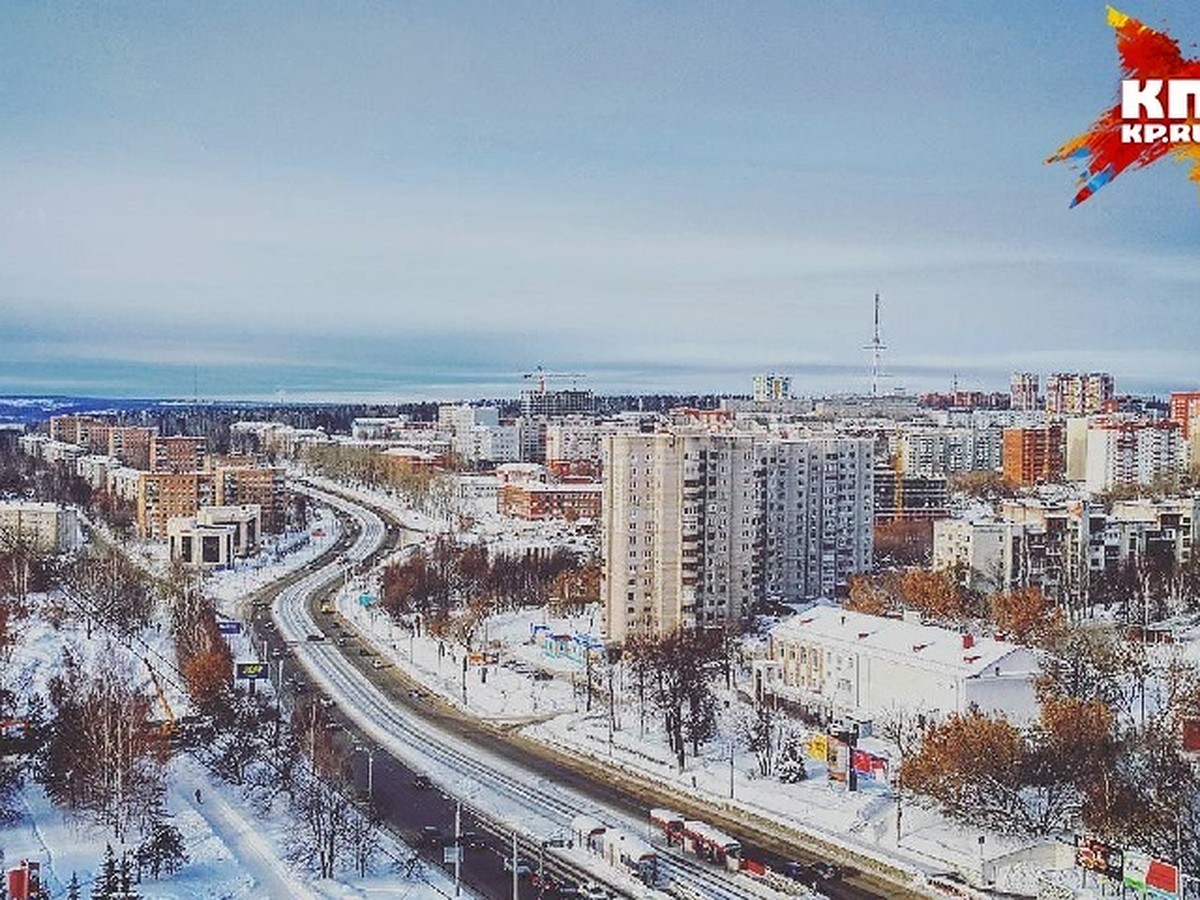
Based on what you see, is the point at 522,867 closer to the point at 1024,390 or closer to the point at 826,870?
the point at 826,870

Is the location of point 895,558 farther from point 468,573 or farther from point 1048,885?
point 1048,885

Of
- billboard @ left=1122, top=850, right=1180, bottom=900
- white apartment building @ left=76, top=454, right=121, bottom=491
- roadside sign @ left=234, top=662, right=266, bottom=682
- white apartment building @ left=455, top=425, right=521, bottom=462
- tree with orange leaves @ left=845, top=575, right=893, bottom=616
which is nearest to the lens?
billboard @ left=1122, top=850, right=1180, bottom=900

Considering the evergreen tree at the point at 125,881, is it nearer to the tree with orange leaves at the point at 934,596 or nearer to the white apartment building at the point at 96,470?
the tree with orange leaves at the point at 934,596

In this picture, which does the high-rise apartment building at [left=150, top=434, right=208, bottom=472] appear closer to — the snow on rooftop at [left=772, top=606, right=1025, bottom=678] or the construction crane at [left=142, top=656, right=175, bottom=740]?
the construction crane at [left=142, top=656, right=175, bottom=740]

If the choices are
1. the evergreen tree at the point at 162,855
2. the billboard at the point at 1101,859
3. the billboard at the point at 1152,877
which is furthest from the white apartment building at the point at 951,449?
the evergreen tree at the point at 162,855

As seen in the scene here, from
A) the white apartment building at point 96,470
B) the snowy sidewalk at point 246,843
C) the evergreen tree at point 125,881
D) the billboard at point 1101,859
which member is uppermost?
the white apartment building at point 96,470

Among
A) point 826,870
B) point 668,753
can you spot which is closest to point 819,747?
point 668,753

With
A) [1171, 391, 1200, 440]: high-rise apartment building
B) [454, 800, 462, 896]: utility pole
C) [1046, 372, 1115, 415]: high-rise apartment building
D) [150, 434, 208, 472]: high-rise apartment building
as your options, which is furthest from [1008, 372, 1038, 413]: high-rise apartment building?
[454, 800, 462, 896]: utility pole
